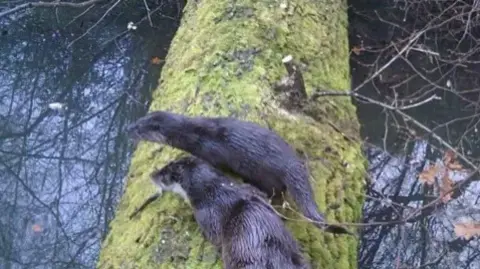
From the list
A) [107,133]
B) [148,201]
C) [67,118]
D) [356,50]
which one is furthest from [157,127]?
[356,50]

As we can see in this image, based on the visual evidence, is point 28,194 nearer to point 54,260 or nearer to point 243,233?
point 54,260

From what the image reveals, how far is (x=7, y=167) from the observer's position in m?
3.88

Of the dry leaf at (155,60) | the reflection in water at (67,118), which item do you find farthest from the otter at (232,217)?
the dry leaf at (155,60)

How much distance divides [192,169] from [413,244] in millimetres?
1913

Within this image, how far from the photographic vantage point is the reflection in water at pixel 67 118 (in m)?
3.57

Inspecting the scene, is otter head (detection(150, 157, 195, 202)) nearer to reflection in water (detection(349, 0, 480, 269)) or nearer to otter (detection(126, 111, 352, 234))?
otter (detection(126, 111, 352, 234))

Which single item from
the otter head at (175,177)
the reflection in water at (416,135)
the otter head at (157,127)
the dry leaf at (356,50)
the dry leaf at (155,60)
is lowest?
the reflection in water at (416,135)

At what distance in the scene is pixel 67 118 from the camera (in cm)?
423

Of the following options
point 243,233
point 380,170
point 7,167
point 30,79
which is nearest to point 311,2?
point 380,170

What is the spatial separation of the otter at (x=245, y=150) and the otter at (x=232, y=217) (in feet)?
0.16

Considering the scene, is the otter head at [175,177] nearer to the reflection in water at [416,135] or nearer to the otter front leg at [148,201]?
the otter front leg at [148,201]

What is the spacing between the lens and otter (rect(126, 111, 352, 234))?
1909 millimetres

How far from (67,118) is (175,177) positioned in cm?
248

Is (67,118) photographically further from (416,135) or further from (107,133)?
(416,135)
